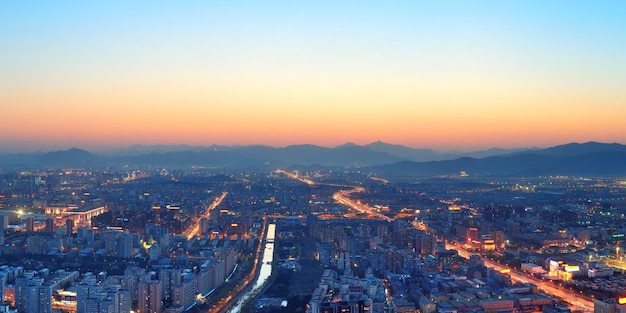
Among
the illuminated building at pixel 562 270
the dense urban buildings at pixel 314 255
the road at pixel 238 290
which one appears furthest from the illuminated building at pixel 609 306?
the road at pixel 238 290

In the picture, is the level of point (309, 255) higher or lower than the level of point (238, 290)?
higher

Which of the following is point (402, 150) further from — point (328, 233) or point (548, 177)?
point (328, 233)

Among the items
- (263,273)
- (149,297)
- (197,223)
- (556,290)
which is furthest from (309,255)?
(197,223)

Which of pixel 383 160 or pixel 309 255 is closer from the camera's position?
pixel 309 255

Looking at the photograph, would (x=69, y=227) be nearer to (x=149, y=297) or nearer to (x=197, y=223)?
(x=197, y=223)

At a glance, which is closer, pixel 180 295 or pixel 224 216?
pixel 180 295

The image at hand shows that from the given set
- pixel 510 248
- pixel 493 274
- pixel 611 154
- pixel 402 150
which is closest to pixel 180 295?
pixel 493 274
